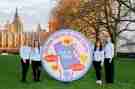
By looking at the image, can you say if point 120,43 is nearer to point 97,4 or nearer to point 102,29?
point 102,29

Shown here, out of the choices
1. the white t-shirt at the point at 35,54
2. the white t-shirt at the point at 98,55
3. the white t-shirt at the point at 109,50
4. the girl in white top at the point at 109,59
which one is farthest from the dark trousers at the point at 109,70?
the white t-shirt at the point at 35,54

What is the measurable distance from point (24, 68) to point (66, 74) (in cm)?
435

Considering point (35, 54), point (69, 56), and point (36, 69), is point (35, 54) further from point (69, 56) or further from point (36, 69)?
point (69, 56)

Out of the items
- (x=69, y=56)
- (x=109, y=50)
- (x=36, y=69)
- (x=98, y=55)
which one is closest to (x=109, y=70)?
(x=109, y=50)

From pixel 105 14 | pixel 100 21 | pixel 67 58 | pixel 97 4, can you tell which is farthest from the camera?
pixel 100 21

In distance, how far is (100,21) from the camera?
64625 mm

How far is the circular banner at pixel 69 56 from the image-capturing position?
782 inches

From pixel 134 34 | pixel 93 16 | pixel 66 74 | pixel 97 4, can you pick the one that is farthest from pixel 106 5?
pixel 134 34

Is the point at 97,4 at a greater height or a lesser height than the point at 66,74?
greater

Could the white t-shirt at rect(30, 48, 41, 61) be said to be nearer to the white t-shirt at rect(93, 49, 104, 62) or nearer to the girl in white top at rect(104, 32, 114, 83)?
the white t-shirt at rect(93, 49, 104, 62)

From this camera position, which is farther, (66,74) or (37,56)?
(37,56)

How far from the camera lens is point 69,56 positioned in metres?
19.8

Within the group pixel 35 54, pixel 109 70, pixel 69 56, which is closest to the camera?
pixel 69 56

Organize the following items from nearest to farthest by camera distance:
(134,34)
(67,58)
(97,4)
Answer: (67,58) < (97,4) < (134,34)
